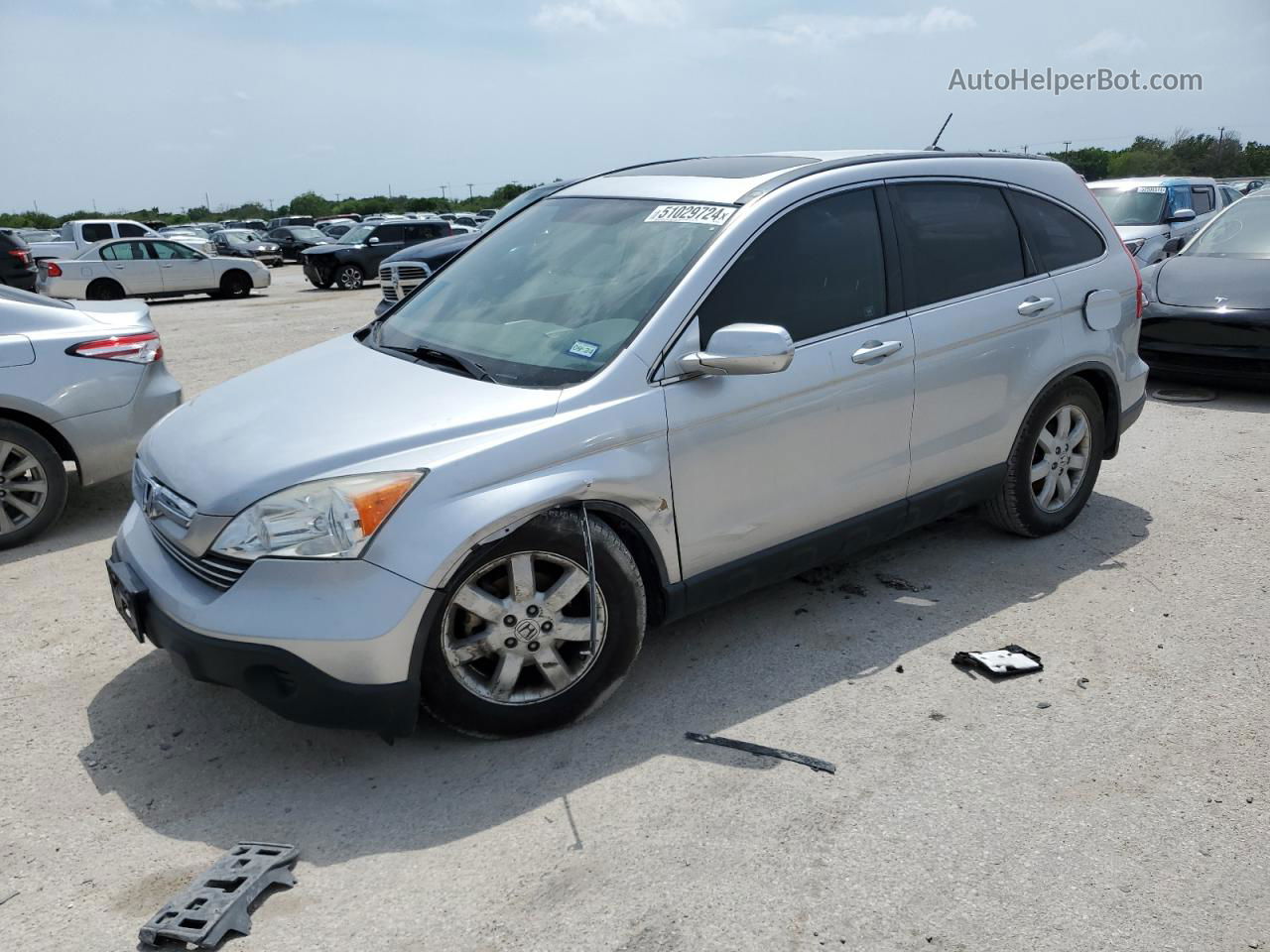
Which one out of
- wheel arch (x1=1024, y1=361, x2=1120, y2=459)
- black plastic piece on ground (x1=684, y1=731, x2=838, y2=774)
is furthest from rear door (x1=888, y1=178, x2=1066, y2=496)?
black plastic piece on ground (x1=684, y1=731, x2=838, y2=774)

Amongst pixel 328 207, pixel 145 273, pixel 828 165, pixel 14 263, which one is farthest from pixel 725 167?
pixel 328 207

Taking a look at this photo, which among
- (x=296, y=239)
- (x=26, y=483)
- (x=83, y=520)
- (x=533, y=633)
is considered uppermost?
(x=296, y=239)

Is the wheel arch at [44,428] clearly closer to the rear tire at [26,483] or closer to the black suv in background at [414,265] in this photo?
the rear tire at [26,483]

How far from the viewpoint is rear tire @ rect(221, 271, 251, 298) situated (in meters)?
23.1

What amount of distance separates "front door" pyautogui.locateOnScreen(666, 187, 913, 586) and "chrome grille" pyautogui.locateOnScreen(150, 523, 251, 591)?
4.76 ft

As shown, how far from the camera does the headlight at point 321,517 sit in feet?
10.3

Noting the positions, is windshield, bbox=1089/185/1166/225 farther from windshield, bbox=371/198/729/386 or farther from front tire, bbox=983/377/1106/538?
windshield, bbox=371/198/729/386

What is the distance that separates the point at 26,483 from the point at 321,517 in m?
3.37

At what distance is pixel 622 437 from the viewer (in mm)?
3518

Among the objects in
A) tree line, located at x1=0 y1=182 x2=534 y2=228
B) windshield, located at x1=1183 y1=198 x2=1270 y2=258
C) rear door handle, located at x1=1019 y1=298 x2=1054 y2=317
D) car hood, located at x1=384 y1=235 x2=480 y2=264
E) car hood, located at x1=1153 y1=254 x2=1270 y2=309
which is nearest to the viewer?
rear door handle, located at x1=1019 y1=298 x2=1054 y2=317

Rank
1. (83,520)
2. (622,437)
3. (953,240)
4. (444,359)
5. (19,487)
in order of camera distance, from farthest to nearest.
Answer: (83,520)
(19,487)
(953,240)
(444,359)
(622,437)

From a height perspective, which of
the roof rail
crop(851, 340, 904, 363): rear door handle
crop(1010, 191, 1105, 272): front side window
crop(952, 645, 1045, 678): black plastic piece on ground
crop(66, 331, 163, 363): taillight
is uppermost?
the roof rail

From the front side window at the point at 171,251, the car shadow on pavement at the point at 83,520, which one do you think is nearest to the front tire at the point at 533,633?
the car shadow on pavement at the point at 83,520

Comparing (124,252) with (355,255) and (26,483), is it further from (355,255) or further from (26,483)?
(26,483)
